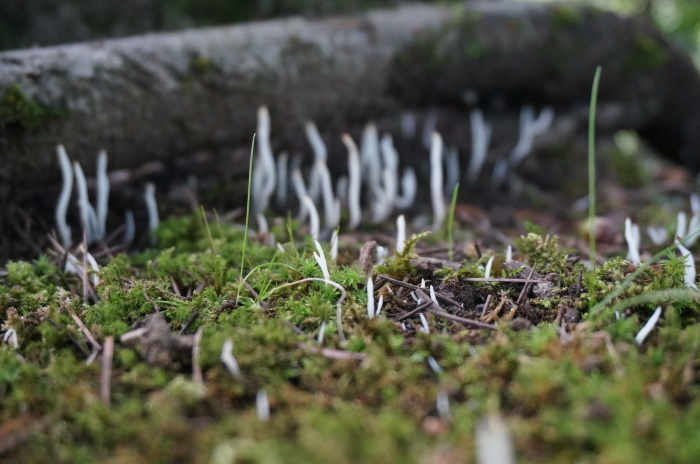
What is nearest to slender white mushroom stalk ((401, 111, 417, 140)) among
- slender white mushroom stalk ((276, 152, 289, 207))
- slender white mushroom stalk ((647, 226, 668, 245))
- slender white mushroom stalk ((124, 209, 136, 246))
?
slender white mushroom stalk ((276, 152, 289, 207))

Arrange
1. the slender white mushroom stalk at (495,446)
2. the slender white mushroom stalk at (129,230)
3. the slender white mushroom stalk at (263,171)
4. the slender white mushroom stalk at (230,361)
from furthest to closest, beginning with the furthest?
1. the slender white mushroom stalk at (263,171)
2. the slender white mushroom stalk at (129,230)
3. the slender white mushroom stalk at (230,361)
4. the slender white mushroom stalk at (495,446)

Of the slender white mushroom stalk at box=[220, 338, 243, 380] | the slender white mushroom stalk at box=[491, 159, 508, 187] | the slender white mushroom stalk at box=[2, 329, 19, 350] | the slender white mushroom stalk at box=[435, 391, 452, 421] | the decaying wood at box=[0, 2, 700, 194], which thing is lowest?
the slender white mushroom stalk at box=[491, 159, 508, 187]

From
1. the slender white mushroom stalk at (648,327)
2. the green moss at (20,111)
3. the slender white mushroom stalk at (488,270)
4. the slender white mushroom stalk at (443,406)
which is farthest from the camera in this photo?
the green moss at (20,111)

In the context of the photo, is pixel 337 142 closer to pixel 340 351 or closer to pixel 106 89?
pixel 106 89

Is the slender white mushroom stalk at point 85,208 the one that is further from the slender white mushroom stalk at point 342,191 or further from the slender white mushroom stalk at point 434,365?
the slender white mushroom stalk at point 434,365

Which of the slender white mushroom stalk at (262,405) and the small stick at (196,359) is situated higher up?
the small stick at (196,359)

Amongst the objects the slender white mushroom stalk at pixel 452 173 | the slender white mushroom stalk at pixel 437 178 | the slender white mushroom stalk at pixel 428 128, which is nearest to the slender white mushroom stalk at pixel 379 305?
the slender white mushroom stalk at pixel 437 178

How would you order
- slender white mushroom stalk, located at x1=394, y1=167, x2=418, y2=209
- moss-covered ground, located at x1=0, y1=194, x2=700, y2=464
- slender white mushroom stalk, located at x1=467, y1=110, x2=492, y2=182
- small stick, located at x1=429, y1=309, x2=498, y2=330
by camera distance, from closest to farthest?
moss-covered ground, located at x1=0, y1=194, x2=700, y2=464, small stick, located at x1=429, y1=309, x2=498, y2=330, slender white mushroom stalk, located at x1=394, y1=167, x2=418, y2=209, slender white mushroom stalk, located at x1=467, y1=110, x2=492, y2=182

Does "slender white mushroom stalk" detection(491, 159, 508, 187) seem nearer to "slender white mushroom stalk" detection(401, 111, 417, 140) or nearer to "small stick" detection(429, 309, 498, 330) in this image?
"slender white mushroom stalk" detection(401, 111, 417, 140)
